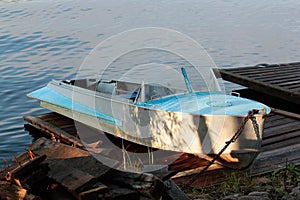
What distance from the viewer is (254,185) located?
26.2ft

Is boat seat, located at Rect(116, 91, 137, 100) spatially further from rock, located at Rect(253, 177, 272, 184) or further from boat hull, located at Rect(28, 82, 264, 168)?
rock, located at Rect(253, 177, 272, 184)

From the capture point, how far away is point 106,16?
1426 inches

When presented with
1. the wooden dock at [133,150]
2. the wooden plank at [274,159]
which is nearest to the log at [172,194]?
the wooden dock at [133,150]

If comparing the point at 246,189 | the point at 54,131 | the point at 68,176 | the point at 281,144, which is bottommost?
the point at 54,131

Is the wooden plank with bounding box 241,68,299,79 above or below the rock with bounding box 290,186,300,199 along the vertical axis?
below

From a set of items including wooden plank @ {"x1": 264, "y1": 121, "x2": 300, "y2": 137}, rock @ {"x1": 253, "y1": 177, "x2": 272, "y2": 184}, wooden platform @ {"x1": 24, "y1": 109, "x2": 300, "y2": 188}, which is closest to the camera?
rock @ {"x1": 253, "y1": 177, "x2": 272, "y2": 184}

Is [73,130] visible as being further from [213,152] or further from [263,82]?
[263,82]

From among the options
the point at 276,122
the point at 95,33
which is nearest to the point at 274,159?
the point at 276,122

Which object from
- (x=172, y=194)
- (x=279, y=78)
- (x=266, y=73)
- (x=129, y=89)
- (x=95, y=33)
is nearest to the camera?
(x=172, y=194)

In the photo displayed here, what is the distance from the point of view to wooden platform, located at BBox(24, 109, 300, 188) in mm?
8961

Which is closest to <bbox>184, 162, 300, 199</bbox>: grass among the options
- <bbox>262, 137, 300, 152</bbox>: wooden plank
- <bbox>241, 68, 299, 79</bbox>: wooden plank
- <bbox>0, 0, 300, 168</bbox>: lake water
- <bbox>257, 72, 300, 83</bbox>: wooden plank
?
<bbox>262, 137, 300, 152</bbox>: wooden plank

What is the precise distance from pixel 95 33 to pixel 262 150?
21.9 metres

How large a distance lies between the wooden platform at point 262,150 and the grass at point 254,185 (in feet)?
0.87

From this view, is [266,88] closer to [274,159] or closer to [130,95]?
[130,95]
